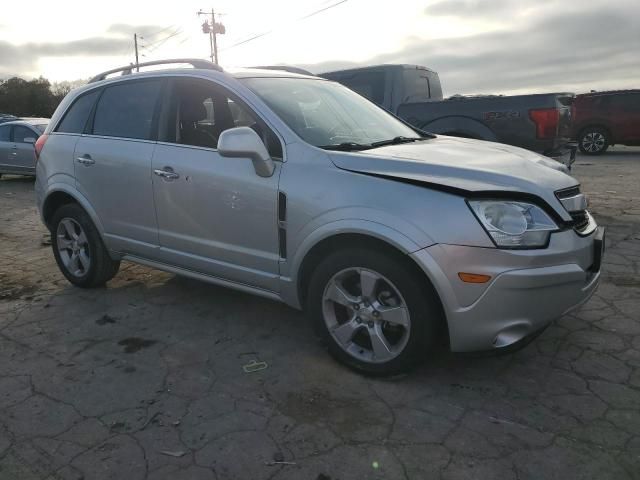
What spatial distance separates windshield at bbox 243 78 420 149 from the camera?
3418 millimetres

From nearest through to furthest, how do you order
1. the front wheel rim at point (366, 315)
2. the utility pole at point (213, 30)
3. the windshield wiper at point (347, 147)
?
the front wheel rim at point (366, 315) < the windshield wiper at point (347, 147) < the utility pole at point (213, 30)

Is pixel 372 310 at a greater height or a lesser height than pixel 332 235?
lesser

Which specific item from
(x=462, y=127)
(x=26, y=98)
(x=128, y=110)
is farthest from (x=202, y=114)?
(x=26, y=98)

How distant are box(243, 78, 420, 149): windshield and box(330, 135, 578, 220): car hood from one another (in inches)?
12.0

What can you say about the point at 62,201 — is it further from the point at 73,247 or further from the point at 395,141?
the point at 395,141

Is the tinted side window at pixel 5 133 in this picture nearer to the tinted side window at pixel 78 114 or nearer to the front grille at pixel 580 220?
the tinted side window at pixel 78 114

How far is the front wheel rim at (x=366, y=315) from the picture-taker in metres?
2.93

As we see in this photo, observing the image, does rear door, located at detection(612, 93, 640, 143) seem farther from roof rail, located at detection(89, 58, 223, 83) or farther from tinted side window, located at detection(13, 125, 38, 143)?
tinted side window, located at detection(13, 125, 38, 143)

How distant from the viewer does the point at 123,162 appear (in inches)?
161

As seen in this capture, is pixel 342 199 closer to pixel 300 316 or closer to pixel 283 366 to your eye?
pixel 283 366

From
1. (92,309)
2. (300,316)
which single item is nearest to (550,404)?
(300,316)

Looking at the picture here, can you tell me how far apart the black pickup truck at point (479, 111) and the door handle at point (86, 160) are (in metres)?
3.74

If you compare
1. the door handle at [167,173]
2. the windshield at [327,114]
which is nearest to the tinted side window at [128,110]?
the door handle at [167,173]

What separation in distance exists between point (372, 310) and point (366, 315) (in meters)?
0.06
